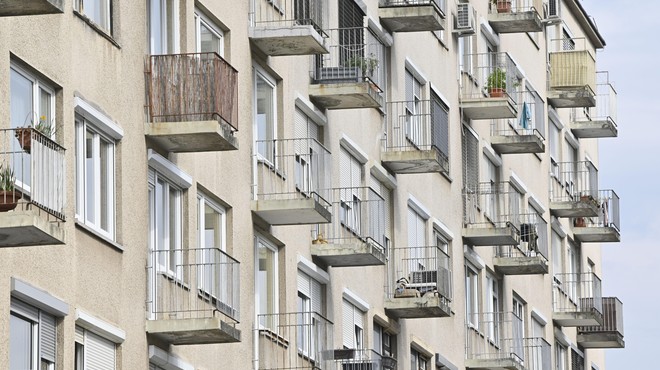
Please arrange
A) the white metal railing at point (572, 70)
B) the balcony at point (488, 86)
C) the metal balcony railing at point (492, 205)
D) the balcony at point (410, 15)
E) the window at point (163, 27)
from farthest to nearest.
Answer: the white metal railing at point (572, 70), the metal balcony railing at point (492, 205), the balcony at point (488, 86), the balcony at point (410, 15), the window at point (163, 27)

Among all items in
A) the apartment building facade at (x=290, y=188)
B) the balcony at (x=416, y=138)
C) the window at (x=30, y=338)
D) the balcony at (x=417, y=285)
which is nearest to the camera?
the window at (x=30, y=338)

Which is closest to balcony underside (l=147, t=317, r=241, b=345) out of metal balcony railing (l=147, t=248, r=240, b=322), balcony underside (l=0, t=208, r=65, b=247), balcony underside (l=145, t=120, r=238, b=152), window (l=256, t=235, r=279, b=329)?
metal balcony railing (l=147, t=248, r=240, b=322)

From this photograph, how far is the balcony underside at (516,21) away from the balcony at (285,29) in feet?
51.8

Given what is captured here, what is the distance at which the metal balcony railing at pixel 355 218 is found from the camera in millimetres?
39938

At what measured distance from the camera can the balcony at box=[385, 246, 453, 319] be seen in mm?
42875

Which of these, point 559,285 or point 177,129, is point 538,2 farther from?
point 177,129

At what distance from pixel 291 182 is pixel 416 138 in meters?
8.62

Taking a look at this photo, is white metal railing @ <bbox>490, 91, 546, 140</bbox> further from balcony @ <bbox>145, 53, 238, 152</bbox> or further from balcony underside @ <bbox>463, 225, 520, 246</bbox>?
balcony @ <bbox>145, 53, 238, 152</bbox>

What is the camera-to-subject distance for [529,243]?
175 feet

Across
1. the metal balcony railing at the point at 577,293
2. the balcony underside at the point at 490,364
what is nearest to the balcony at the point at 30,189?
the balcony underside at the point at 490,364

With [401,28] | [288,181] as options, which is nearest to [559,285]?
[401,28]

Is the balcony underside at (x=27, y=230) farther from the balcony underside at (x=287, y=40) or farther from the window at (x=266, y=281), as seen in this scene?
the balcony underside at (x=287, y=40)

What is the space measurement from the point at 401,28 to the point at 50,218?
769 inches

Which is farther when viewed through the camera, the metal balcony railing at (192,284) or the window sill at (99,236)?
the metal balcony railing at (192,284)
